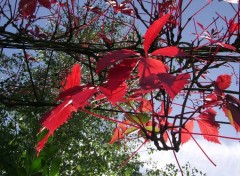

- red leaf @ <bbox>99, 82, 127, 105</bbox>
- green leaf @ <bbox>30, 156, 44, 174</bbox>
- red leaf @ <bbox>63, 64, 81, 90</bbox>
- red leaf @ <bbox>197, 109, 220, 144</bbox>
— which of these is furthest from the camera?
green leaf @ <bbox>30, 156, 44, 174</bbox>

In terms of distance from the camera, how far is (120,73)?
52cm

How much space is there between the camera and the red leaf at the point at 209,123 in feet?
2.60

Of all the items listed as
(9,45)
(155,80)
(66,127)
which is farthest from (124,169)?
(155,80)

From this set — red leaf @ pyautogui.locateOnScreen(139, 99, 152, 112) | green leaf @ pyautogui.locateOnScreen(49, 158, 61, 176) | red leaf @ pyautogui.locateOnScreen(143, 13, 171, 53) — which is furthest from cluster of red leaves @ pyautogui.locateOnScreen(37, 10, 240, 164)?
green leaf @ pyautogui.locateOnScreen(49, 158, 61, 176)

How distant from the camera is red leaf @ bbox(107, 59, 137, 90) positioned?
51cm

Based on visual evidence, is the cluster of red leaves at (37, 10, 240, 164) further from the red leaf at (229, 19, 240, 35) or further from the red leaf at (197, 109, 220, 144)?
the red leaf at (229, 19, 240, 35)

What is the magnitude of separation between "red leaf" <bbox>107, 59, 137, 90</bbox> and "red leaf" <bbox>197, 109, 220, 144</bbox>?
14.0 inches

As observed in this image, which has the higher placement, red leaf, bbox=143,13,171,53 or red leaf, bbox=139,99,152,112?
red leaf, bbox=143,13,171,53

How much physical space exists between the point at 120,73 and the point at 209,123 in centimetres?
37

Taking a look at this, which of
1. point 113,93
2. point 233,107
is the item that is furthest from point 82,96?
point 233,107

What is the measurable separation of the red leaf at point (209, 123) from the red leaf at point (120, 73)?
35cm

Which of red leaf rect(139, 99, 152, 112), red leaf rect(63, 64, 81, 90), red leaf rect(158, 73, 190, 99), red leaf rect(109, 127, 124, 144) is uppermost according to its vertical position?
red leaf rect(63, 64, 81, 90)

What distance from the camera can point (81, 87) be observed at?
570 mm

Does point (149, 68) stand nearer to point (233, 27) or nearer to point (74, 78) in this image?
point (74, 78)
